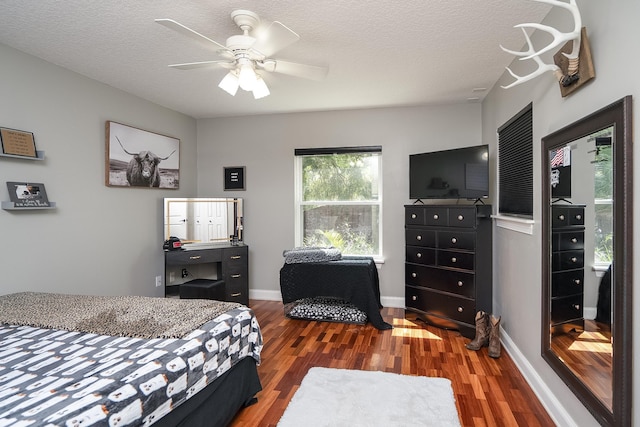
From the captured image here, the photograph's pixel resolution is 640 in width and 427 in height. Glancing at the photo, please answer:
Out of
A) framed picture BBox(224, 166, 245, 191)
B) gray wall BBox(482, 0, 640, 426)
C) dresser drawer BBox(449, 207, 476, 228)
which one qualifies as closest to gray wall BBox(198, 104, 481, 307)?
framed picture BBox(224, 166, 245, 191)

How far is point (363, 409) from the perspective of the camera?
220 centimetres

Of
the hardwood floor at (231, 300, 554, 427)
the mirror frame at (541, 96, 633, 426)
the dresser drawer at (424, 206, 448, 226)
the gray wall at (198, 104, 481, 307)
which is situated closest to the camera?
the mirror frame at (541, 96, 633, 426)

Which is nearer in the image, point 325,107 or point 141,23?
point 141,23

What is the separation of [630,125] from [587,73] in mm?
416

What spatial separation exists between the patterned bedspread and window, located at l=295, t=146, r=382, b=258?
2.74m

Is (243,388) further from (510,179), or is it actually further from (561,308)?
(510,179)

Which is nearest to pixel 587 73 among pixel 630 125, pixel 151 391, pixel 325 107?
pixel 630 125

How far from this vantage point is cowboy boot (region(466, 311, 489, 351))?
313 centimetres

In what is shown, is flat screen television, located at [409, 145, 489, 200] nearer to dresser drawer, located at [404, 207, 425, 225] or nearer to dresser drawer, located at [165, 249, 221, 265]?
dresser drawer, located at [404, 207, 425, 225]

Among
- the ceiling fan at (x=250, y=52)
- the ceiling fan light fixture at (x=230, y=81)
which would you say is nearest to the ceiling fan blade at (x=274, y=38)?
the ceiling fan at (x=250, y=52)

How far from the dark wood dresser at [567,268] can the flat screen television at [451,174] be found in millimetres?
1486

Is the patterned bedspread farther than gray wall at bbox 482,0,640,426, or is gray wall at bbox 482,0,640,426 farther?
gray wall at bbox 482,0,640,426

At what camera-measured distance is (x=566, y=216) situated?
193 centimetres

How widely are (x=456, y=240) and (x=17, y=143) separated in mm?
3907
